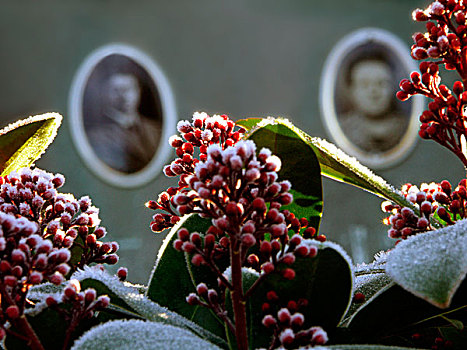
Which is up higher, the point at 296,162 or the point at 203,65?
the point at 203,65

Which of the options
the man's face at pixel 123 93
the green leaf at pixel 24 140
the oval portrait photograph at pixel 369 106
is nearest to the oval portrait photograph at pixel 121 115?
the man's face at pixel 123 93

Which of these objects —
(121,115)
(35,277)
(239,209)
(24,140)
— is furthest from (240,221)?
(121,115)

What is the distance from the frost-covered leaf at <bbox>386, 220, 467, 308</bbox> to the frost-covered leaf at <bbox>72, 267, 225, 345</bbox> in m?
0.11

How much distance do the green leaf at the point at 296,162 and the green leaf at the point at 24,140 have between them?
18 cm

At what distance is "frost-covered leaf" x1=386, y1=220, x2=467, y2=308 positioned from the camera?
21 cm

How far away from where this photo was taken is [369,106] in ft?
15.1

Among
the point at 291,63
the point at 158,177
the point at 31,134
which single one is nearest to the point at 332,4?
the point at 291,63

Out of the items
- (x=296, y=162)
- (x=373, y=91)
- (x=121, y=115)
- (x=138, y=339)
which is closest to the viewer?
(x=138, y=339)

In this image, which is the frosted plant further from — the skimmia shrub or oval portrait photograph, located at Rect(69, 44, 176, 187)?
oval portrait photograph, located at Rect(69, 44, 176, 187)

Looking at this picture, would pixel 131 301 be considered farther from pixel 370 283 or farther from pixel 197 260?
pixel 370 283

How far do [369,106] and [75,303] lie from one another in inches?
182

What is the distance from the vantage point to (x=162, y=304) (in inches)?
12.9

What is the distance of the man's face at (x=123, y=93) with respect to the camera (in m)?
4.41

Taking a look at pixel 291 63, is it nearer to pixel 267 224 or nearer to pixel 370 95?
pixel 370 95
